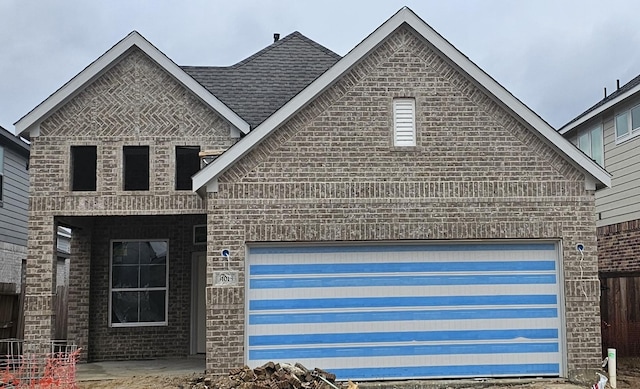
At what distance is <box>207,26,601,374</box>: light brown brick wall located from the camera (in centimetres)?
1340

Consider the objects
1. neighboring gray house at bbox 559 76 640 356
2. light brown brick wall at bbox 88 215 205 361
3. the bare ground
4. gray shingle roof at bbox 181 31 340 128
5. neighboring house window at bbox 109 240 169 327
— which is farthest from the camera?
neighboring gray house at bbox 559 76 640 356

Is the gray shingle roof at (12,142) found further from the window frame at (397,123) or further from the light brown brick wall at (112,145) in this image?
the window frame at (397,123)

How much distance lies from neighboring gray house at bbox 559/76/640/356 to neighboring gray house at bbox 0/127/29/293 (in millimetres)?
14856

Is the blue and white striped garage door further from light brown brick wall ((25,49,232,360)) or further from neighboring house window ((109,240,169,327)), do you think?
neighboring house window ((109,240,169,327))

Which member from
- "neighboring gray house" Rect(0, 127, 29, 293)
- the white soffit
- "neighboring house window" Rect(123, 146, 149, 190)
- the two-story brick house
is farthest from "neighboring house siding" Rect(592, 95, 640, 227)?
"neighboring gray house" Rect(0, 127, 29, 293)

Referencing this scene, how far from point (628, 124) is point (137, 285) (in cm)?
1264

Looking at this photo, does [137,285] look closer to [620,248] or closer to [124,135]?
[124,135]

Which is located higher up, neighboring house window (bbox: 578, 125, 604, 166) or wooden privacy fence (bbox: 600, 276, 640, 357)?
neighboring house window (bbox: 578, 125, 604, 166)

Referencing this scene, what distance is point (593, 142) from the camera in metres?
21.1

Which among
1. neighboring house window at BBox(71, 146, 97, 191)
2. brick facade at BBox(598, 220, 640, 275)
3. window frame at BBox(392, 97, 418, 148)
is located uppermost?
window frame at BBox(392, 97, 418, 148)

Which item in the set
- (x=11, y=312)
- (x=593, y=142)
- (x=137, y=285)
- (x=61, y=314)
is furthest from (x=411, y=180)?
(x=61, y=314)

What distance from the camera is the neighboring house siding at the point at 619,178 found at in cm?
1856

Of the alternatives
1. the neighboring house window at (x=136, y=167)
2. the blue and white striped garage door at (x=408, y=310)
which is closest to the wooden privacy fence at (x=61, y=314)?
the neighboring house window at (x=136, y=167)

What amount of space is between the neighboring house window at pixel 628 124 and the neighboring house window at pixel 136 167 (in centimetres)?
1178
